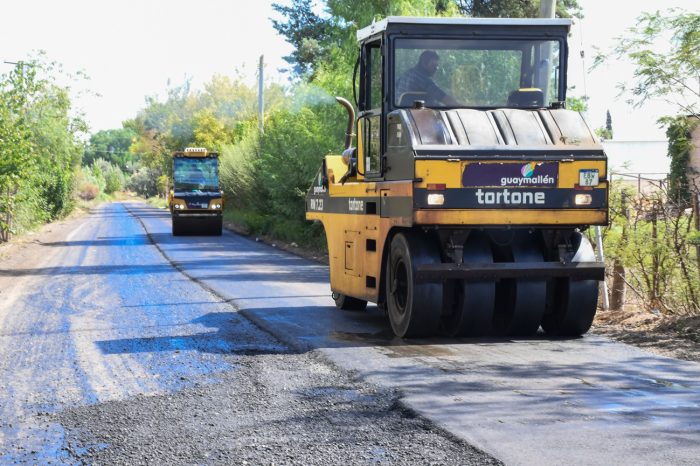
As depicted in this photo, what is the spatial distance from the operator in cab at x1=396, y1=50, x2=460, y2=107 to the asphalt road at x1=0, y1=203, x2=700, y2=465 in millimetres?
2441

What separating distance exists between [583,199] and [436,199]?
4.71 ft

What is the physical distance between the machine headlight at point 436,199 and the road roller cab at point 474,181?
0.04 feet

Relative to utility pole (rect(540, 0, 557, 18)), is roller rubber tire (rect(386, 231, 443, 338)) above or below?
below

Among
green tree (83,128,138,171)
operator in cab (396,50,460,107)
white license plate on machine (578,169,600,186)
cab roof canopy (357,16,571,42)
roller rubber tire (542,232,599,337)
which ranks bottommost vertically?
roller rubber tire (542,232,599,337)

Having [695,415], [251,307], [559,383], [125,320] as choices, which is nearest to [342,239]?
[251,307]

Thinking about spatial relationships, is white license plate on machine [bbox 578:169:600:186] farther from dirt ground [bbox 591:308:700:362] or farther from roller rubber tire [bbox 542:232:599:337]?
dirt ground [bbox 591:308:700:362]

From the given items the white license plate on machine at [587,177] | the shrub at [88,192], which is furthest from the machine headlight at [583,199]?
the shrub at [88,192]

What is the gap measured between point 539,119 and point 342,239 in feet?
9.59

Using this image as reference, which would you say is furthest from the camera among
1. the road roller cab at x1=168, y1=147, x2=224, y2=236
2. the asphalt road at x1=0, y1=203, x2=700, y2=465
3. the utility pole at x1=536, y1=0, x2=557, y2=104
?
the road roller cab at x1=168, y1=147, x2=224, y2=236

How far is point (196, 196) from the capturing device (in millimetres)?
33062

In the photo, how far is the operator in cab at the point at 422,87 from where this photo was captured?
400 inches

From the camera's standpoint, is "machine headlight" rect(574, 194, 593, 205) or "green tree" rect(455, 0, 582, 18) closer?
"machine headlight" rect(574, 194, 593, 205)

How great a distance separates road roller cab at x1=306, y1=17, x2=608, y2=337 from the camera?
30.4 feet

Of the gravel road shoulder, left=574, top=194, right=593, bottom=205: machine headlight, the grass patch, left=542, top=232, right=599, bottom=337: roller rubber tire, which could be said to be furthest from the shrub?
the gravel road shoulder
